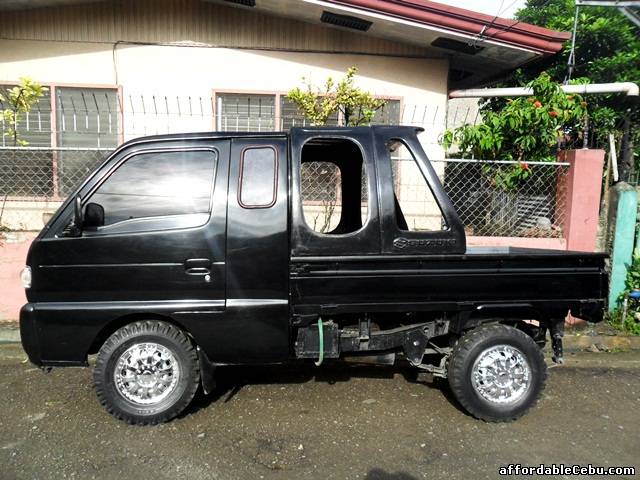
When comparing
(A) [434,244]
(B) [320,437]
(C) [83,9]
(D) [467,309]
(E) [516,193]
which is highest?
(C) [83,9]

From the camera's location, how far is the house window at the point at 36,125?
7.29 metres

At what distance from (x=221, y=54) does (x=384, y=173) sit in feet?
16.3

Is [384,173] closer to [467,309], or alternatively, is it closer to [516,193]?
[467,309]

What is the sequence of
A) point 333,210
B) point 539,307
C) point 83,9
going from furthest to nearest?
point 83,9 → point 333,210 → point 539,307

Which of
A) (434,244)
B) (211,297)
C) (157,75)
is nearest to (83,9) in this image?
(157,75)

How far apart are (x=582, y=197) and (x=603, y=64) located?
5.64 meters

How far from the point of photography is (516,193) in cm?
620

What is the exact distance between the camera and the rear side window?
356cm

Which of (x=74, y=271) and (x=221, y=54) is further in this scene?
(x=221, y=54)

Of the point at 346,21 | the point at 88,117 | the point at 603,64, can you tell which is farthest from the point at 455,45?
the point at 88,117

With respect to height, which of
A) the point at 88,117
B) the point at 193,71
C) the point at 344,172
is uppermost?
the point at 193,71

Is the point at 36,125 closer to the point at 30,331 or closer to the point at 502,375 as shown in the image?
the point at 30,331

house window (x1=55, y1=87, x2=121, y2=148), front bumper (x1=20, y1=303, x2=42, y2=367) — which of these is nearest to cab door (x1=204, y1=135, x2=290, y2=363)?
front bumper (x1=20, y1=303, x2=42, y2=367)

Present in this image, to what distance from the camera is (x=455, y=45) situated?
24.2 ft
